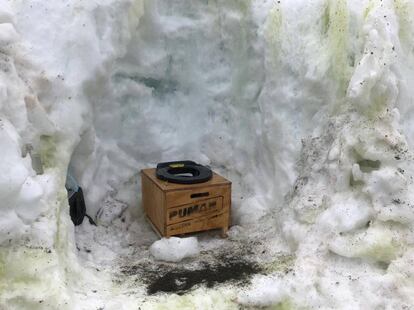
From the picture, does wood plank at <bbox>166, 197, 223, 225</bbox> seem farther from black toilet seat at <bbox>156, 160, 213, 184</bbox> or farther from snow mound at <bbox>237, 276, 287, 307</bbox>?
snow mound at <bbox>237, 276, 287, 307</bbox>

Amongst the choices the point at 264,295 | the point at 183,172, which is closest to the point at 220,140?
the point at 183,172

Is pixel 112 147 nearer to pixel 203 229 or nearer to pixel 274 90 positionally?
pixel 203 229

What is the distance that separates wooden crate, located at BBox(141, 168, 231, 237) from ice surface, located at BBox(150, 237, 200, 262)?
14 centimetres

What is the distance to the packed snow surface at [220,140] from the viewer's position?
7.59ft

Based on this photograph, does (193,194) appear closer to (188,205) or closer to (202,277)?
(188,205)

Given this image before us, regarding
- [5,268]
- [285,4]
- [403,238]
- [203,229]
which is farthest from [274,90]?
[5,268]

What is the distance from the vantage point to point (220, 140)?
3.68 meters

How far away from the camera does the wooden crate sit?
9.90ft

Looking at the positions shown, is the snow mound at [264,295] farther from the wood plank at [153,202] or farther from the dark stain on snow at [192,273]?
the wood plank at [153,202]

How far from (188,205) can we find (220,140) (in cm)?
78

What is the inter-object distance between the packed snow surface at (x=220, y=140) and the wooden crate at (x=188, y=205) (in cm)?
13

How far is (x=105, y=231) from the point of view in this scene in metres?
3.19

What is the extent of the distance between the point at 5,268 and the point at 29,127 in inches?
29.1

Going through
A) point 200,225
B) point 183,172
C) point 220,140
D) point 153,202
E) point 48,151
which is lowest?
point 200,225
